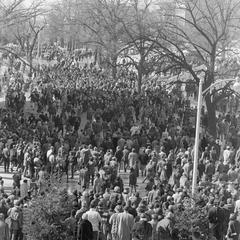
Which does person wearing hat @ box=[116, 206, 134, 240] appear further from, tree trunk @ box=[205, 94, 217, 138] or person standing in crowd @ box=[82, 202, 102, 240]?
tree trunk @ box=[205, 94, 217, 138]

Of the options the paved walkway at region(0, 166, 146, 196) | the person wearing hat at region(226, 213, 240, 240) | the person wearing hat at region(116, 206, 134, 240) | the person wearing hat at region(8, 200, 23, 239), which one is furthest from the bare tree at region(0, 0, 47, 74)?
the person wearing hat at region(226, 213, 240, 240)

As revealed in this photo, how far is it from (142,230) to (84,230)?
45.3 inches

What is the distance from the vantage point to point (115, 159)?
2342 centimetres

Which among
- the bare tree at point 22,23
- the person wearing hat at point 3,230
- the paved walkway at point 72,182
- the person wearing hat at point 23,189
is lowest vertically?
the person wearing hat at point 3,230

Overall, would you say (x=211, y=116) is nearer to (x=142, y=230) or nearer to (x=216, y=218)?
(x=216, y=218)

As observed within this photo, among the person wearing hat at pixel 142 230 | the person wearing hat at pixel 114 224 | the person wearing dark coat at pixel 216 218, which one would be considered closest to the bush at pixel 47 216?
the person wearing hat at pixel 114 224

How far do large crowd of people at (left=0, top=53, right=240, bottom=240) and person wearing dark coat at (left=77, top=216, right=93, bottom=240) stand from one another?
0.8 inches

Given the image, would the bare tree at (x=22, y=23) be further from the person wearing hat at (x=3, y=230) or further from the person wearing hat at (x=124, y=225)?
the person wearing hat at (x=124, y=225)

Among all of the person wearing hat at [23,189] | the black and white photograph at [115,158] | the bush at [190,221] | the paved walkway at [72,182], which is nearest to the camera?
the bush at [190,221]

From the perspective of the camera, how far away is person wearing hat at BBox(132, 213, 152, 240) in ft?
46.1

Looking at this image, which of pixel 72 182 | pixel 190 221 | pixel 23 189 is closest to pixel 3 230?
pixel 190 221

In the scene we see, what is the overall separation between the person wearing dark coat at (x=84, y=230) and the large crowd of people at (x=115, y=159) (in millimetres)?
20

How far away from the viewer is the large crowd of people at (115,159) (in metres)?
15.1

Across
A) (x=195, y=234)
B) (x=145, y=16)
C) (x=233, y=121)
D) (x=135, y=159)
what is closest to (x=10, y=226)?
(x=195, y=234)
